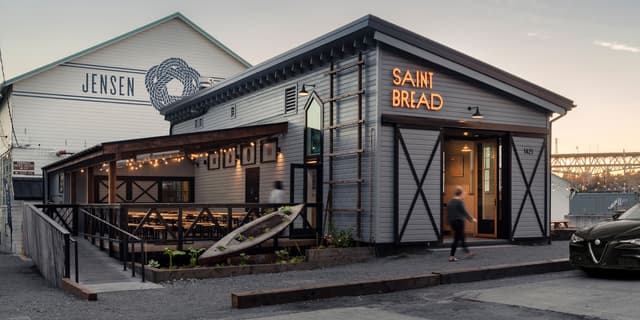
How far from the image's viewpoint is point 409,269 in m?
13.8

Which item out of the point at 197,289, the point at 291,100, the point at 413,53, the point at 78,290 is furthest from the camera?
the point at 291,100

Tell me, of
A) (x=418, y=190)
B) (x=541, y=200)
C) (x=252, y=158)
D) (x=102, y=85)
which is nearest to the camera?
(x=418, y=190)

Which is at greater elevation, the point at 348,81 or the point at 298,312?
the point at 348,81

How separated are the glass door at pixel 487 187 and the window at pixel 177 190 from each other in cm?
1417

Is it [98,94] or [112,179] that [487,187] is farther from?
[98,94]

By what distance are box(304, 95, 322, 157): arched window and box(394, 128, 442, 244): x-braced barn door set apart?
282cm

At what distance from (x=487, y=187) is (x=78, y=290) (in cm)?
1260

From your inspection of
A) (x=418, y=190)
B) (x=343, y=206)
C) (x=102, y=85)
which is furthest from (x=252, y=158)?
(x=102, y=85)

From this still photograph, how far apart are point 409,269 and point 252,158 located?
10.4 meters

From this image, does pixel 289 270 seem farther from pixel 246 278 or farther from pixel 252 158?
pixel 252 158

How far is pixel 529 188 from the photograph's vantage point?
19141mm

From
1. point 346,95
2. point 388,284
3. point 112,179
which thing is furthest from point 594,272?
point 112,179

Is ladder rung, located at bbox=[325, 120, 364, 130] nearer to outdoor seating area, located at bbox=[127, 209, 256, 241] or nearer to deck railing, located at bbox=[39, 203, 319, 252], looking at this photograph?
deck railing, located at bbox=[39, 203, 319, 252]

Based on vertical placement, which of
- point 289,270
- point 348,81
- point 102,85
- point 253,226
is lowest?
point 289,270
